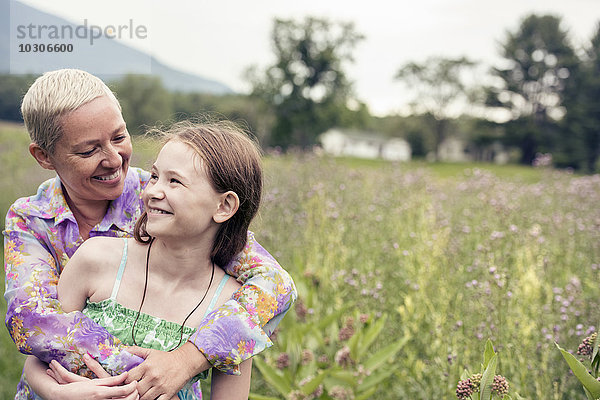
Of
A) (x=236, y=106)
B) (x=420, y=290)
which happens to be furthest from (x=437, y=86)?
(x=420, y=290)

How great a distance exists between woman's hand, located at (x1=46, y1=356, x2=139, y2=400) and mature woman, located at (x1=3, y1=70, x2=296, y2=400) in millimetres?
24

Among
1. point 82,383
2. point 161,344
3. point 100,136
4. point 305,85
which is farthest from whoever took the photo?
point 305,85

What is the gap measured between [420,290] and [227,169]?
2.24 metres

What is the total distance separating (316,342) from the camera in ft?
A: 11.1

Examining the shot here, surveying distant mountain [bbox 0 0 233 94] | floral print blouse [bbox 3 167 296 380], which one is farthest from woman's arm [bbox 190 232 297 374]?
distant mountain [bbox 0 0 233 94]

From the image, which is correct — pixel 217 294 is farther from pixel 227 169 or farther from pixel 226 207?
pixel 227 169

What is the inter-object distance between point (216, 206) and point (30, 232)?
61 cm

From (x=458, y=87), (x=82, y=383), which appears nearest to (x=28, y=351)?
(x=82, y=383)

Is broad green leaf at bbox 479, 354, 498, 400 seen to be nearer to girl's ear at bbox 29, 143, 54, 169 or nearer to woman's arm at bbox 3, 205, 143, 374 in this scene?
woman's arm at bbox 3, 205, 143, 374

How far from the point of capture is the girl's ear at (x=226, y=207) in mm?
1659

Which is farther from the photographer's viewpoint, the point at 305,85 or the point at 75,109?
the point at 305,85

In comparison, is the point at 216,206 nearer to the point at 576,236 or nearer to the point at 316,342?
the point at 316,342

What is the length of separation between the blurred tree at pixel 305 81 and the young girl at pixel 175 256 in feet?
137

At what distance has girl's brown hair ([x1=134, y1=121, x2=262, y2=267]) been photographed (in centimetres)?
164
